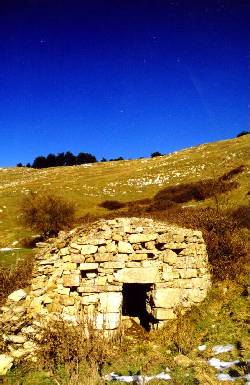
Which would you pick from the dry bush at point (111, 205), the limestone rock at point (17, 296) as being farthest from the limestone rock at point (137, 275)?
the dry bush at point (111, 205)

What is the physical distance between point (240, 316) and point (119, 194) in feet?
133

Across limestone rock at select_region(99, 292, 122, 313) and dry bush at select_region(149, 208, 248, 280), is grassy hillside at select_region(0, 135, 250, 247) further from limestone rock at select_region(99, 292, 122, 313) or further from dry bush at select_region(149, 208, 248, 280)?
limestone rock at select_region(99, 292, 122, 313)

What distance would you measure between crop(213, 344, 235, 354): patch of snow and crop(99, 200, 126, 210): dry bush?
1290 inches

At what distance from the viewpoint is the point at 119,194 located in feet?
164

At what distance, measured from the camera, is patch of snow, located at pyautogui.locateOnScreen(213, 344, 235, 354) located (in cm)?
839

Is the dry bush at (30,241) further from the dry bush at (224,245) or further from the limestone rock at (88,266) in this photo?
the limestone rock at (88,266)

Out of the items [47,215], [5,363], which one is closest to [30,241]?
[47,215]

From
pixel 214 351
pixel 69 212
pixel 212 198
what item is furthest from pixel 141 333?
pixel 69 212

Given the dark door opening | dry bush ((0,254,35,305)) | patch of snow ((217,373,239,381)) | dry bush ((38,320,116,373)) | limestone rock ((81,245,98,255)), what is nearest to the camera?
patch of snow ((217,373,239,381))

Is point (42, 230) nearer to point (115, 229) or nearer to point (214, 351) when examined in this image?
point (115, 229)

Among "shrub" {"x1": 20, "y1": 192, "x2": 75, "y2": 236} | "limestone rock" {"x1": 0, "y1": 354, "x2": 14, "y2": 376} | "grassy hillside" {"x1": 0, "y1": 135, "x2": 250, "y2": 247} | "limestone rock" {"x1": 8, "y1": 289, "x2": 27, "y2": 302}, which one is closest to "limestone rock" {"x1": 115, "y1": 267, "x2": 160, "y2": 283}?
"limestone rock" {"x1": 8, "y1": 289, "x2": 27, "y2": 302}

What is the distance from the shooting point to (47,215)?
31.9 meters

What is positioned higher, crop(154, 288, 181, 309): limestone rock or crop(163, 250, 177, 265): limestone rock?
crop(163, 250, 177, 265): limestone rock

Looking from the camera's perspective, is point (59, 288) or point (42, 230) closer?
point (59, 288)
